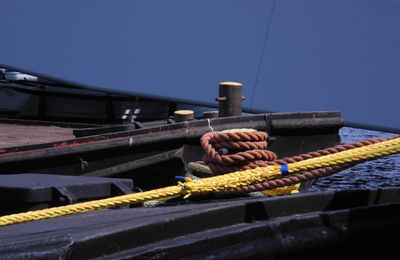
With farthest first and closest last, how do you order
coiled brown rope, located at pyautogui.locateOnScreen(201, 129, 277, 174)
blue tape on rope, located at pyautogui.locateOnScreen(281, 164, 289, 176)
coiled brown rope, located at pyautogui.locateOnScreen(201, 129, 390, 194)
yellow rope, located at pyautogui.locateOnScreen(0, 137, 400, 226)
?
coiled brown rope, located at pyautogui.locateOnScreen(201, 129, 277, 174) → coiled brown rope, located at pyautogui.locateOnScreen(201, 129, 390, 194) → blue tape on rope, located at pyautogui.locateOnScreen(281, 164, 289, 176) → yellow rope, located at pyautogui.locateOnScreen(0, 137, 400, 226)

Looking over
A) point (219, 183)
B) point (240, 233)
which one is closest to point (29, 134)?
point (219, 183)

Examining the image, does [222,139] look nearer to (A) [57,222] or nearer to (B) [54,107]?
(A) [57,222]

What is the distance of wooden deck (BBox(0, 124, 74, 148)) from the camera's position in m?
7.54

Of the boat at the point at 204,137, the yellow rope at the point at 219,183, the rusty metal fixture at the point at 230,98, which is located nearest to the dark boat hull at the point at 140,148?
the boat at the point at 204,137

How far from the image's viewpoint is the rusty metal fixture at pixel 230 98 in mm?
6020

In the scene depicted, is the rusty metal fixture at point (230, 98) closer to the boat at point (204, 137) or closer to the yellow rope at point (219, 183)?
the boat at point (204, 137)

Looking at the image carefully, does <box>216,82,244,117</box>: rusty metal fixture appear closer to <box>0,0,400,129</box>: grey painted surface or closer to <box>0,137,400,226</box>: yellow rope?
<box>0,0,400,129</box>: grey painted surface

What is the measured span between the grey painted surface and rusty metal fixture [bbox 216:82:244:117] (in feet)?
2.80

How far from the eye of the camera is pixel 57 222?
2656 mm

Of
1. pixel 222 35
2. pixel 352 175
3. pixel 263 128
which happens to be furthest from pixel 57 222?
pixel 352 175

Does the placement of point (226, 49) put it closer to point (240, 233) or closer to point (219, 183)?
point (219, 183)

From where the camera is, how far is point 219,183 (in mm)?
2707

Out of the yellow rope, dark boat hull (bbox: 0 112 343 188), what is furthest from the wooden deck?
the yellow rope

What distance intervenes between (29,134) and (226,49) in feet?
8.94
